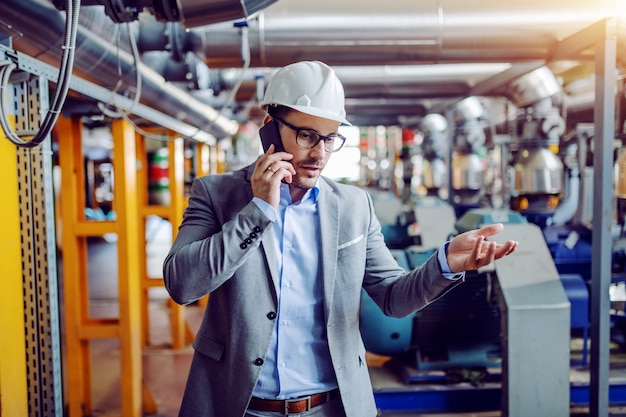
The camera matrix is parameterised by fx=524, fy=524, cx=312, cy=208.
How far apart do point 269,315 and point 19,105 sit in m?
1.16

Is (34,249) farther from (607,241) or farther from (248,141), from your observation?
(248,141)

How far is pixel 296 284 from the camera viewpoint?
54.0 inches

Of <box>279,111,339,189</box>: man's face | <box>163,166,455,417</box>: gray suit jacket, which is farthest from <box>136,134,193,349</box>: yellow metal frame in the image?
<box>279,111,339,189</box>: man's face

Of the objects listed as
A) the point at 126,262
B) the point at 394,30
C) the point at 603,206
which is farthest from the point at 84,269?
the point at 603,206

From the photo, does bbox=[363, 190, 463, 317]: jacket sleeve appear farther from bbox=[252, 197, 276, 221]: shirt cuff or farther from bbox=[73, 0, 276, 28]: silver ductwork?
bbox=[73, 0, 276, 28]: silver ductwork

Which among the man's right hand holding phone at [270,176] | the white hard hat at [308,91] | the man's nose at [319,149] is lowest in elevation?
the man's right hand holding phone at [270,176]

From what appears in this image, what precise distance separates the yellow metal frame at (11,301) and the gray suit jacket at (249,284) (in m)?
0.74

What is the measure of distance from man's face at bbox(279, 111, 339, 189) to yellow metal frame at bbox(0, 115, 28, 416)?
1.00 metres

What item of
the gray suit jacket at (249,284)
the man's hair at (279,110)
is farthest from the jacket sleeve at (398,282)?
the man's hair at (279,110)

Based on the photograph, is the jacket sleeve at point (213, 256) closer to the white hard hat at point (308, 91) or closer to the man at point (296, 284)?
the man at point (296, 284)

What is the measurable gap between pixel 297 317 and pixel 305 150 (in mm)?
432

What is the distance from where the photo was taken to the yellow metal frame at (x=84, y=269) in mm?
2902

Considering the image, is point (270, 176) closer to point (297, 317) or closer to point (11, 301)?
point (297, 317)

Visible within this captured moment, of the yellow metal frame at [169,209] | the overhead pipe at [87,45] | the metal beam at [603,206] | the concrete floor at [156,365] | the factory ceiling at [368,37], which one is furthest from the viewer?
the yellow metal frame at [169,209]
